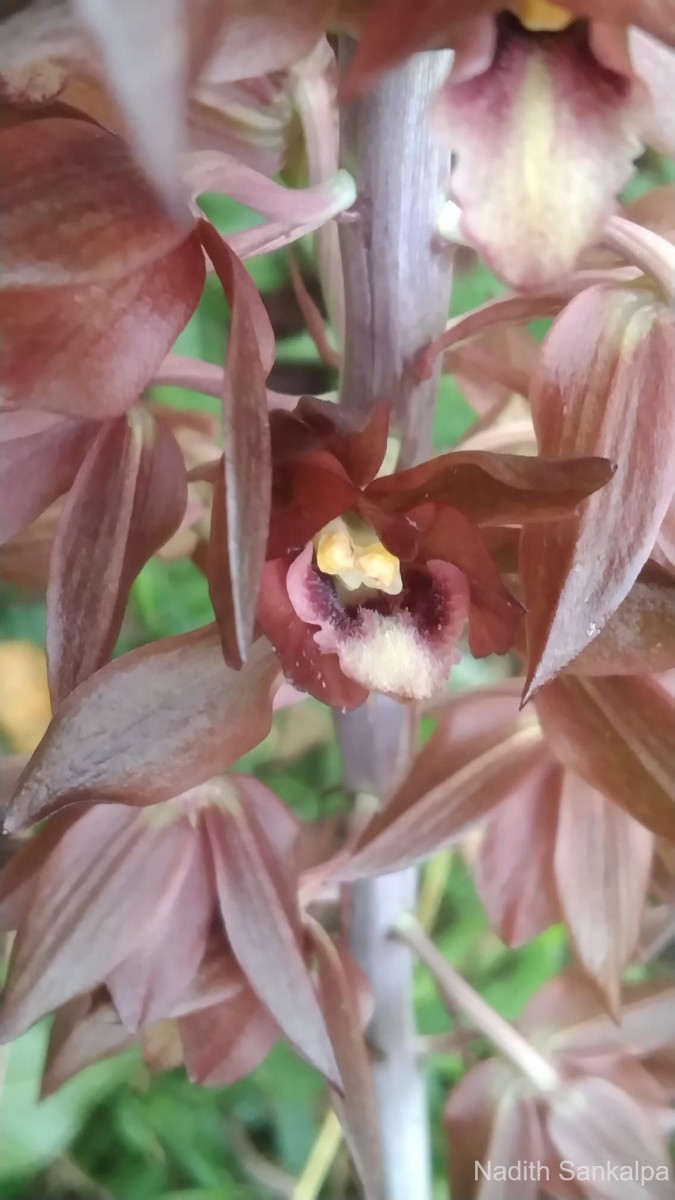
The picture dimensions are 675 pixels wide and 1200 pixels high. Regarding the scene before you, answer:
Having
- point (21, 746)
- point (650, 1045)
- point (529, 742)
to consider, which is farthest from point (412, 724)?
point (21, 746)

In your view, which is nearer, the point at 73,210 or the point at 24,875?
the point at 73,210

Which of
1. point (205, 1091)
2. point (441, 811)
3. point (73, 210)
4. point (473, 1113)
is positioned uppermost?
point (73, 210)

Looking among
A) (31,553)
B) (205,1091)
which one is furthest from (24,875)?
(205,1091)

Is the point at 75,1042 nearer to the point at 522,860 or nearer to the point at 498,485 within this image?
the point at 522,860

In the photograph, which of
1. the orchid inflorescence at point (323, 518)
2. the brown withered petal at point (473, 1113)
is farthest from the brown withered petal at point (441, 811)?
the brown withered petal at point (473, 1113)

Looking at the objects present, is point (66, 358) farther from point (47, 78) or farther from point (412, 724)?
point (412, 724)

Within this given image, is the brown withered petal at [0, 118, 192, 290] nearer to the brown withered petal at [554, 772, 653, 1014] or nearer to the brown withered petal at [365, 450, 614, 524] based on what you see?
the brown withered petal at [365, 450, 614, 524]
